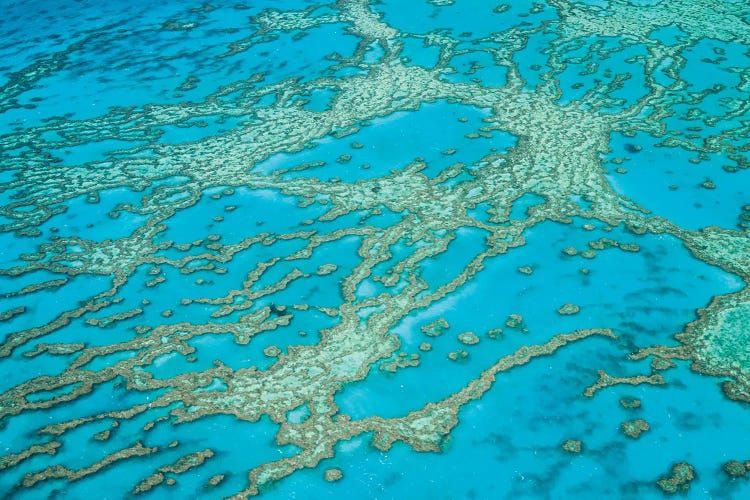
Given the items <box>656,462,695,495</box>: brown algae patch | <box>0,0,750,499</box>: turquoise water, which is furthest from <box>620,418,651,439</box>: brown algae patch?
<box>656,462,695,495</box>: brown algae patch

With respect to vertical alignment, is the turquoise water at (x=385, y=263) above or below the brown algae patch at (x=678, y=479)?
above

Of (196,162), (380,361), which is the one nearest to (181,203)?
(196,162)

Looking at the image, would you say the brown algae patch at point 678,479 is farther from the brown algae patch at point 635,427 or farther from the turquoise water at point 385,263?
the brown algae patch at point 635,427

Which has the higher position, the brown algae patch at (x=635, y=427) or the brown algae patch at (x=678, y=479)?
the brown algae patch at (x=635, y=427)

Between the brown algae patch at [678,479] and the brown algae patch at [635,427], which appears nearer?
the brown algae patch at [678,479]

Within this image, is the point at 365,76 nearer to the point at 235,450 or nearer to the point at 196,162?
the point at 196,162

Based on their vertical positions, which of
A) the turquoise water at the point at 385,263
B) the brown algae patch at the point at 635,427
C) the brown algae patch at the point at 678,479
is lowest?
the brown algae patch at the point at 678,479

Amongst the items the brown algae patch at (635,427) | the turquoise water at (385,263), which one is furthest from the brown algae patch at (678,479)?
the brown algae patch at (635,427)

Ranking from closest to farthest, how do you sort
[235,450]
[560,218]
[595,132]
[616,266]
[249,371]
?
[235,450] → [249,371] → [616,266] → [560,218] → [595,132]

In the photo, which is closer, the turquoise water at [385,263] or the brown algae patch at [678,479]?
the brown algae patch at [678,479]
